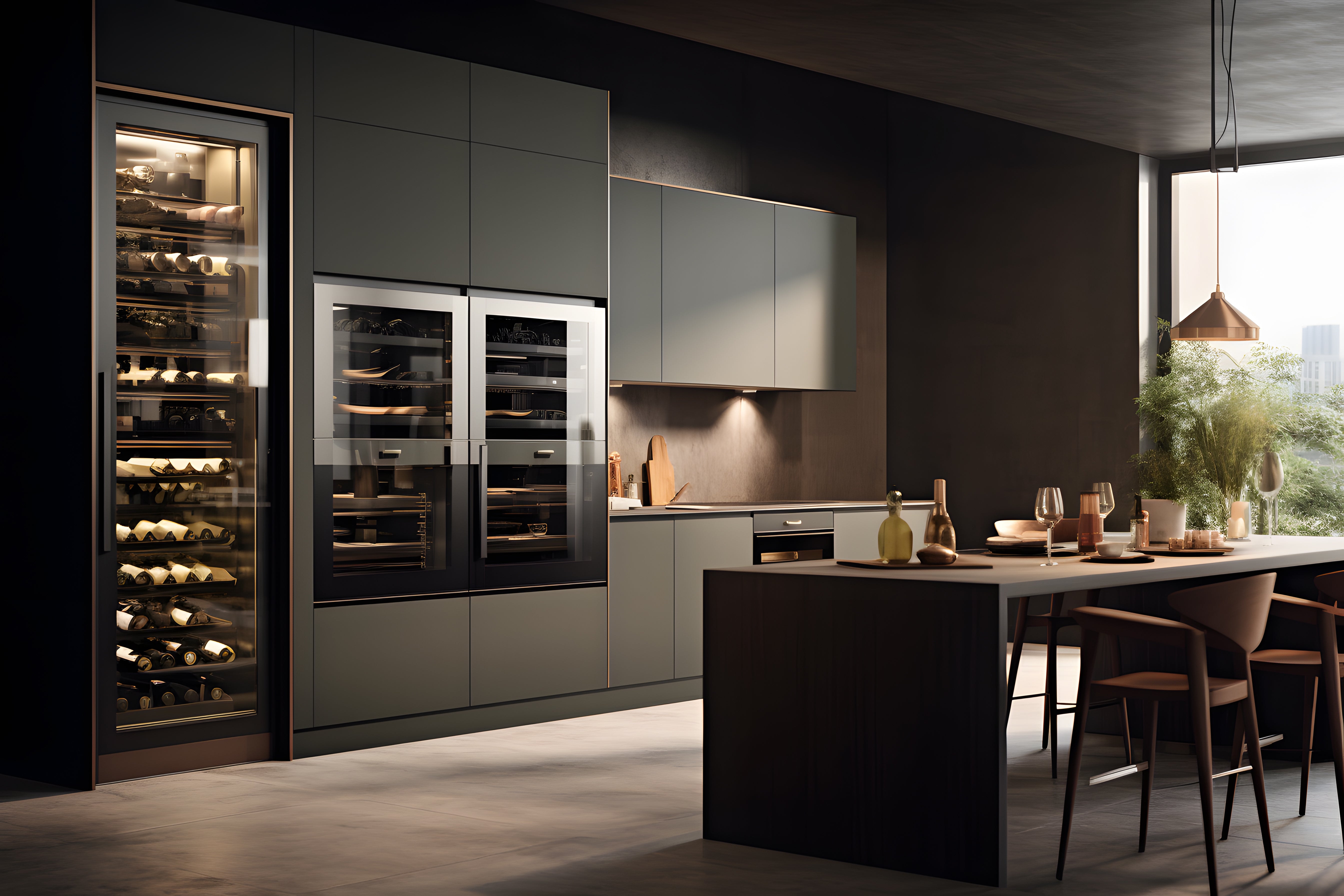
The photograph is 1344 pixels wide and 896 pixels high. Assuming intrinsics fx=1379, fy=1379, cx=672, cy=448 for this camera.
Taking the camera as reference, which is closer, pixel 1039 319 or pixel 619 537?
pixel 619 537

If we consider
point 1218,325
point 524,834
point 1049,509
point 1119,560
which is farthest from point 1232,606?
point 1218,325

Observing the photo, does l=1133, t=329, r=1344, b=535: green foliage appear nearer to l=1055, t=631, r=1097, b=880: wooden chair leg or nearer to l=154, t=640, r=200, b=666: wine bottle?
l=1055, t=631, r=1097, b=880: wooden chair leg

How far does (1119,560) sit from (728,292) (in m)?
3.58

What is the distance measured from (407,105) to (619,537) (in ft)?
6.98

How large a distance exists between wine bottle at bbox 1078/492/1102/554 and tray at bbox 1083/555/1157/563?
0.46ft

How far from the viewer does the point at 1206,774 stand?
348cm

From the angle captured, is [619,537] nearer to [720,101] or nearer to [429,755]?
[429,755]

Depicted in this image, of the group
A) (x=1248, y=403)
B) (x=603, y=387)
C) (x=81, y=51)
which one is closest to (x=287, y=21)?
(x=81, y=51)

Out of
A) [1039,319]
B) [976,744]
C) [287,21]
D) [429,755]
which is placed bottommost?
[429,755]

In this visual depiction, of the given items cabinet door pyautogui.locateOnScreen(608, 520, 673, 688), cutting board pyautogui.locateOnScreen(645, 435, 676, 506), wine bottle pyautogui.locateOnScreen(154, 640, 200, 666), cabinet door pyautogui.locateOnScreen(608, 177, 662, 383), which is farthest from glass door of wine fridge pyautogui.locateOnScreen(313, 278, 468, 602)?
cutting board pyautogui.locateOnScreen(645, 435, 676, 506)

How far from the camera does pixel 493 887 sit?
11.6 ft

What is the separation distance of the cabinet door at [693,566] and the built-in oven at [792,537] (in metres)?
0.17

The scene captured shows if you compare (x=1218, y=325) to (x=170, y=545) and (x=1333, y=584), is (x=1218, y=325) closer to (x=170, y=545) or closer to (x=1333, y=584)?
(x=1333, y=584)

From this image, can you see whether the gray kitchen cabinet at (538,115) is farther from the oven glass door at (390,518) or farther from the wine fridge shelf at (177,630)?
the wine fridge shelf at (177,630)
